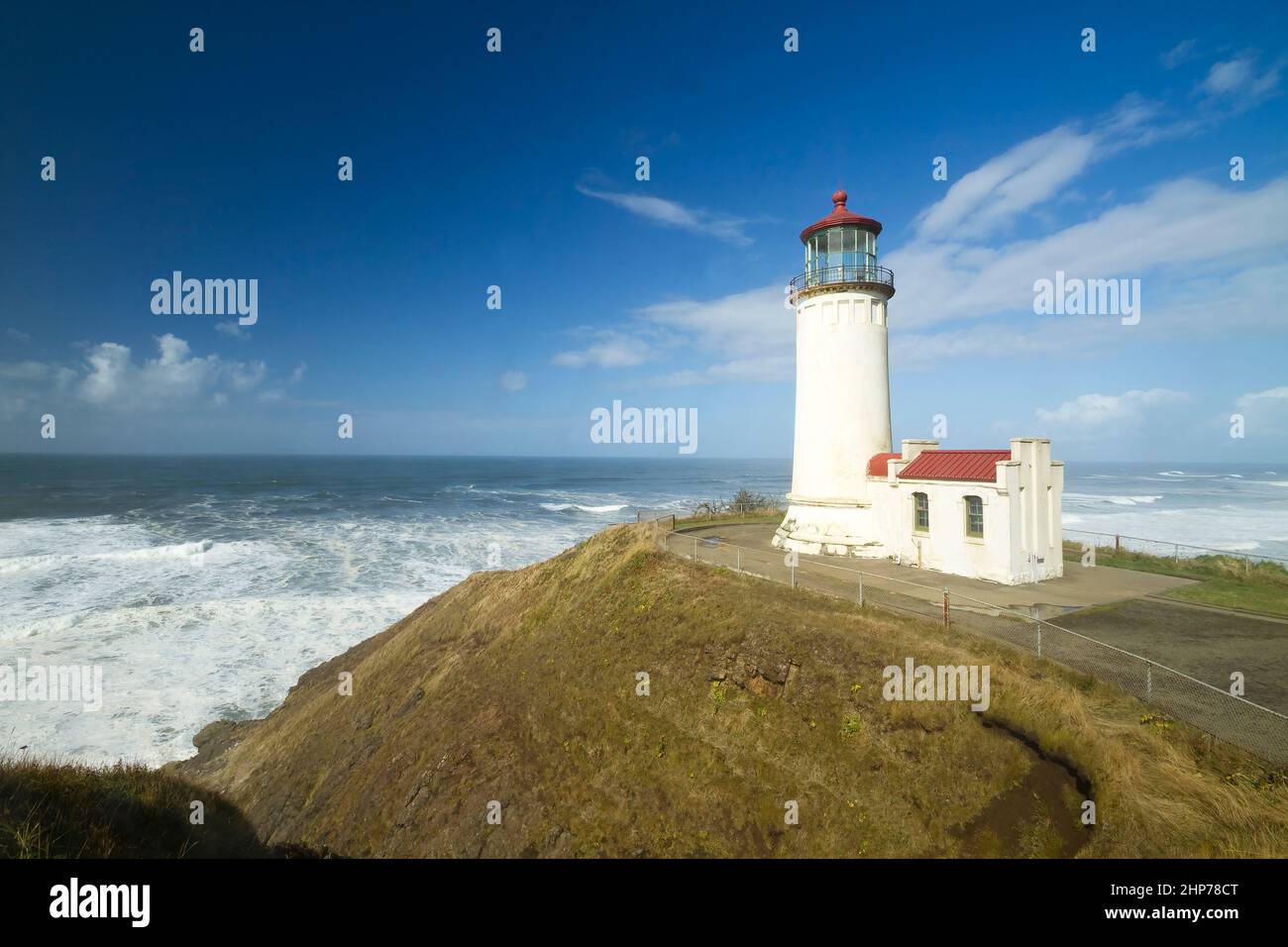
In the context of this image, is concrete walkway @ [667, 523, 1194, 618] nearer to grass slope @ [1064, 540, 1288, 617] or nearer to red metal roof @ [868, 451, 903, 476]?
grass slope @ [1064, 540, 1288, 617]

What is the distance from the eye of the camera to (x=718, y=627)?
1059 cm

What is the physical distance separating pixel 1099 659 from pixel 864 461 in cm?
829

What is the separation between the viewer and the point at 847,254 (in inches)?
637

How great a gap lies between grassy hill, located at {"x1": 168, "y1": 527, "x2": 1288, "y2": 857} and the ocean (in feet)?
15.7

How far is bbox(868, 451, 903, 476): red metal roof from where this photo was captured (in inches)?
634

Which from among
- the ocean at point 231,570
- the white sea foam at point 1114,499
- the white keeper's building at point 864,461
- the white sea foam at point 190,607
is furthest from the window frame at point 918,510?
the white sea foam at point 1114,499

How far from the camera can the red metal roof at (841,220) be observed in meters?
15.8

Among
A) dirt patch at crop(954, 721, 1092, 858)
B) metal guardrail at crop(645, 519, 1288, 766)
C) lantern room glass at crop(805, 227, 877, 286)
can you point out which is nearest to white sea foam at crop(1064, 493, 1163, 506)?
lantern room glass at crop(805, 227, 877, 286)

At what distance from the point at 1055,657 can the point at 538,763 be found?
338 inches

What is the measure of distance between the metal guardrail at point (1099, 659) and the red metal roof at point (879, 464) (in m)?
3.12

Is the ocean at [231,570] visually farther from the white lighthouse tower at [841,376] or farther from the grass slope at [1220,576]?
the grass slope at [1220,576]

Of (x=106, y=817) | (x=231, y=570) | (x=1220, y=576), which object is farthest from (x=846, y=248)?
(x=231, y=570)
